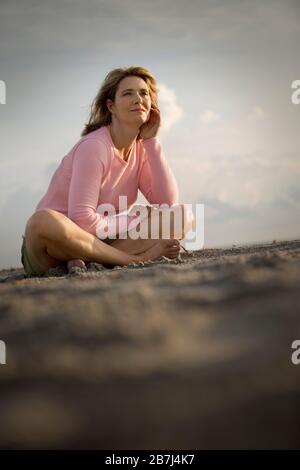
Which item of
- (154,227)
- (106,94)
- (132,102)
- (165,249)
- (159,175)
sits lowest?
(165,249)

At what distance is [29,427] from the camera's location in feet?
1.44

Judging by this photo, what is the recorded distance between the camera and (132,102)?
2.40 meters

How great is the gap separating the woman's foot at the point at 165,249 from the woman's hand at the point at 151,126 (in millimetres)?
738

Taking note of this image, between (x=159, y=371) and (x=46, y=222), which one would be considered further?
(x=46, y=222)

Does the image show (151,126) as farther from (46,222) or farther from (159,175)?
(46,222)

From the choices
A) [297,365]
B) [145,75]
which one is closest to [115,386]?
[297,365]

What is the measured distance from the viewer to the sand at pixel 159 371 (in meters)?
0.42

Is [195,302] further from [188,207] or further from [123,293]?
[188,207]

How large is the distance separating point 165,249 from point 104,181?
1.75ft
